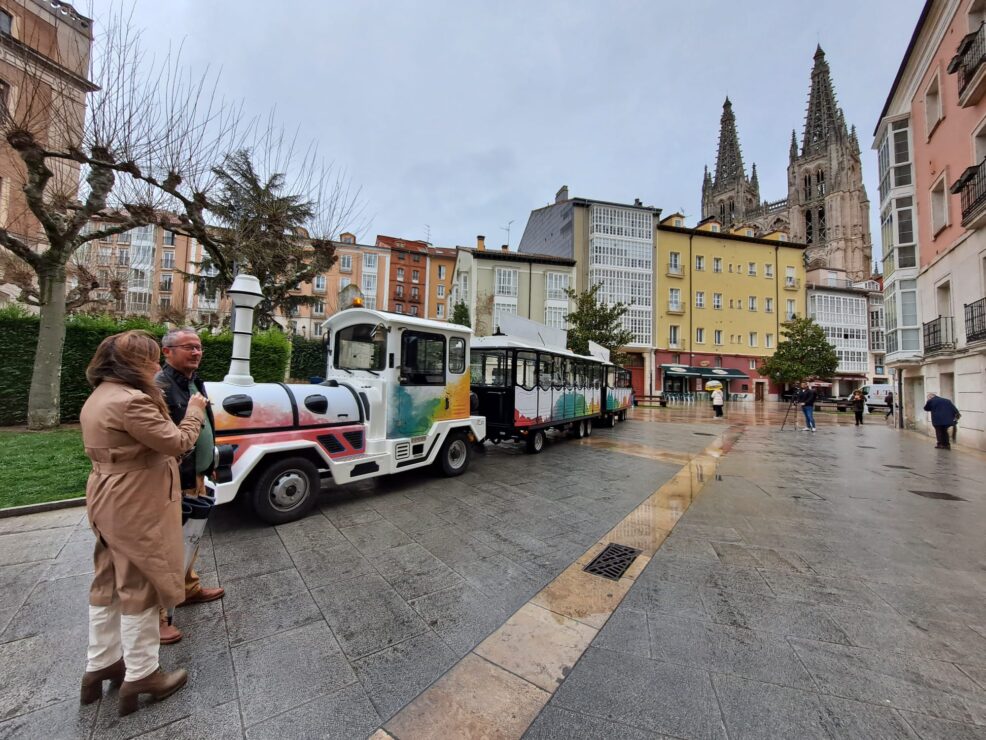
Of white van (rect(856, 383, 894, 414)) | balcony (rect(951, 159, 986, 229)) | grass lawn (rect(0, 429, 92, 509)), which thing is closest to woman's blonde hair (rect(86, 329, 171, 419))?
grass lawn (rect(0, 429, 92, 509))

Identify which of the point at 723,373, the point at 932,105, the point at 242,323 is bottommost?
the point at 242,323

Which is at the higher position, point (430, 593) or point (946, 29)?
point (946, 29)

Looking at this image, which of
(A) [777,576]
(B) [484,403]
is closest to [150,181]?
(B) [484,403]

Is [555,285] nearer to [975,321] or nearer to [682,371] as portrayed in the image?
[682,371]

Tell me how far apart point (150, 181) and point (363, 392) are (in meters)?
7.54

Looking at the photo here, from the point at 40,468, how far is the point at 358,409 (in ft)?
16.0

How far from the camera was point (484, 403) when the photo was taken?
8.84 meters

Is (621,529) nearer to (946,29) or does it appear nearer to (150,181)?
(150,181)

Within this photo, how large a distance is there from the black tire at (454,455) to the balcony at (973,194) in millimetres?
14704

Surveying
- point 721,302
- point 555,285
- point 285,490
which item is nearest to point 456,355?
point 285,490

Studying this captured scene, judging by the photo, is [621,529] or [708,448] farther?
[708,448]

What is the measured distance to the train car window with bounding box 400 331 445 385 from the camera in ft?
18.5

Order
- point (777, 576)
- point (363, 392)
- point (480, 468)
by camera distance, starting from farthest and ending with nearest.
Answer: point (480, 468), point (363, 392), point (777, 576)

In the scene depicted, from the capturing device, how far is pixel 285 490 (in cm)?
436
